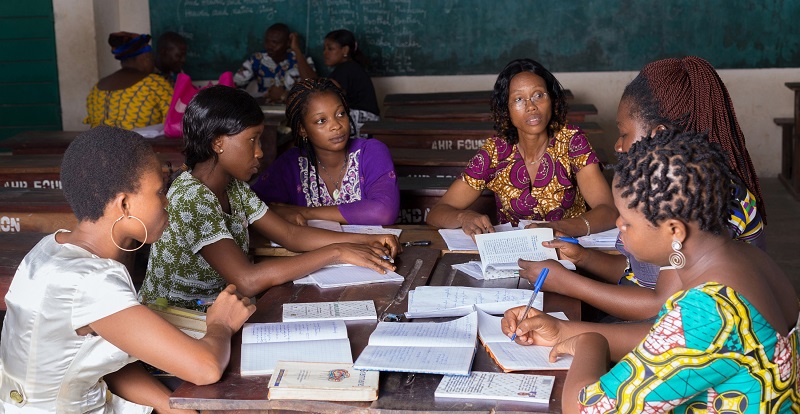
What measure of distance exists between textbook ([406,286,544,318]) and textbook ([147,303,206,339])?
18.9 inches

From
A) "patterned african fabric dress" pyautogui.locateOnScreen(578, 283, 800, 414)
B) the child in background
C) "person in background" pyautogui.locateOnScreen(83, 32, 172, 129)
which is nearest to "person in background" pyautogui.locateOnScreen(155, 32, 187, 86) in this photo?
"person in background" pyautogui.locateOnScreen(83, 32, 172, 129)

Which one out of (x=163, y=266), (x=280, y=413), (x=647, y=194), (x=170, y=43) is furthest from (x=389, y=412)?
(x=170, y=43)

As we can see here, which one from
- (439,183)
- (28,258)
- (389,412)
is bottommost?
(439,183)

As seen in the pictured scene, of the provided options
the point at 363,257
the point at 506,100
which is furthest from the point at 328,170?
the point at 363,257

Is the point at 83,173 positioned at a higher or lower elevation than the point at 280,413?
higher

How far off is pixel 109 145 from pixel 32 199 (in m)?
1.89

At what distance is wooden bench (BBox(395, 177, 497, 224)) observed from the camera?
382 cm

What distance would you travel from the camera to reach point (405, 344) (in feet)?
5.91

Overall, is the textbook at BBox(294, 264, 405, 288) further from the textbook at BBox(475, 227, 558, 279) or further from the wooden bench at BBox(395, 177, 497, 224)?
the wooden bench at BBox(395, 177, 497, 224)

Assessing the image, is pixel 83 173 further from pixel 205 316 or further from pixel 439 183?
pixel 439 183

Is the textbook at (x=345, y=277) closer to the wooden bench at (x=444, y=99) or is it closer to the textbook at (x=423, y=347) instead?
the textbook at (x=423, y=347)

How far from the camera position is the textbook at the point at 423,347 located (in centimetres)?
167

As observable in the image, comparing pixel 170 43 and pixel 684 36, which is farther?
pixel 684 36

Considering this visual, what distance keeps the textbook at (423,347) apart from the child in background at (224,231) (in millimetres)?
557
